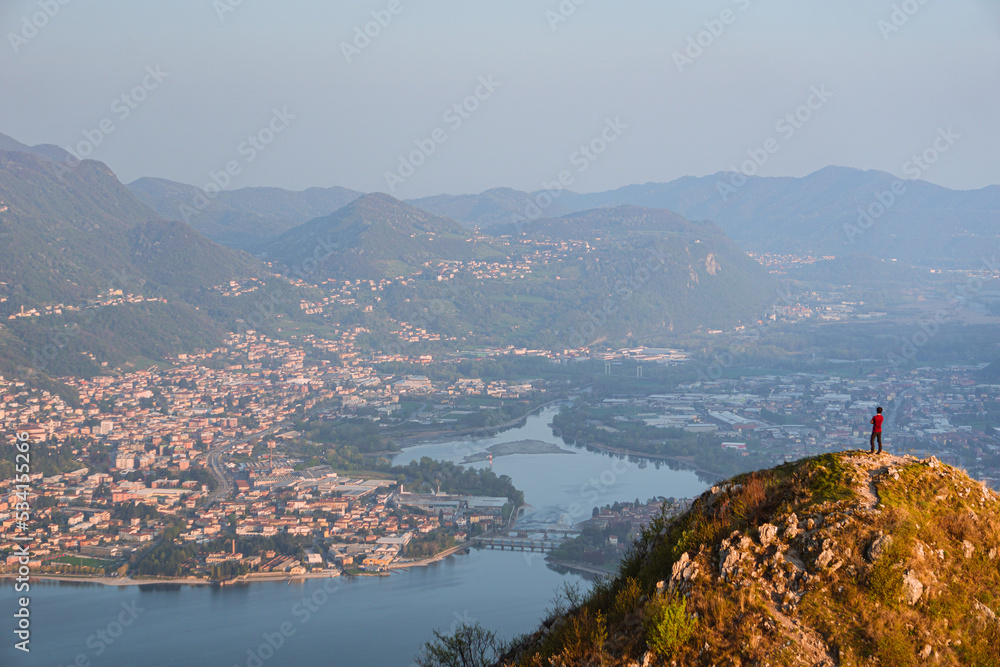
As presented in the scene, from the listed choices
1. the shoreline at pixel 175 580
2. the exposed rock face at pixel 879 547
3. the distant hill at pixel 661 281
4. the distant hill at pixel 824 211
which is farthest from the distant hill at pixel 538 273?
the exposed rock face at pixel 879 547

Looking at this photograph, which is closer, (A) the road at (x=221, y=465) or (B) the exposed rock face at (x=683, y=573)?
(B) the exposed rock face at (x=683, y=573)

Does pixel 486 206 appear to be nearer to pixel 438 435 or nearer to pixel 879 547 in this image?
pixel 438 435

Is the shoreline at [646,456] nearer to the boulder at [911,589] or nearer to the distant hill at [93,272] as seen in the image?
the boulder at [911,589]

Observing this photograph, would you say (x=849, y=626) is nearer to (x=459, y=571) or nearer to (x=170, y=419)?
(x=459, y=571)

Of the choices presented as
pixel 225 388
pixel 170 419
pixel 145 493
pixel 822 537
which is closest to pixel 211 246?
pixel 225 388

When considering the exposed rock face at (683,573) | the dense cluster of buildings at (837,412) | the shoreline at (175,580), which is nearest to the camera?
the exposed rock face at (683,573)

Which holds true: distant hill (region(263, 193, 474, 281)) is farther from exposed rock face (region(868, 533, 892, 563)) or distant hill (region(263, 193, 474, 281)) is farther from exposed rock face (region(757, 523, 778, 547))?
exposed rock face (region(868, 533, 892, 563))
